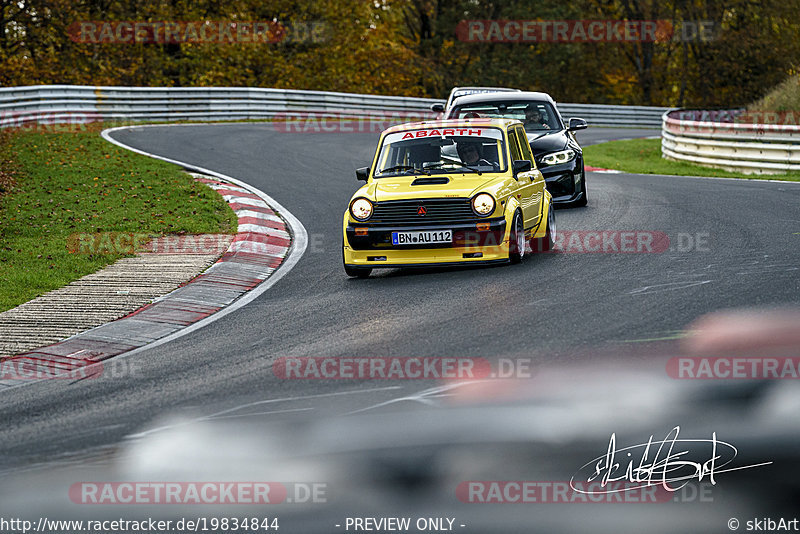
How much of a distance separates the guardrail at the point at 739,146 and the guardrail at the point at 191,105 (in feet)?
47.5

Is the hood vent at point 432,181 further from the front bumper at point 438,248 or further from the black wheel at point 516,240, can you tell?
the black wheel at point 516,240

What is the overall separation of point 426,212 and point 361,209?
0.66m

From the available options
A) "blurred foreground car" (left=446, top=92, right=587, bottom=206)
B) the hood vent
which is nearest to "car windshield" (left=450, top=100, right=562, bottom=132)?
"blurred foreground car" (left=446, top=92, right=587, bottom=206)

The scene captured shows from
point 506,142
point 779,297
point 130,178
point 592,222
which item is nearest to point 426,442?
point 779,297

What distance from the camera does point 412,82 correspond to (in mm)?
50844

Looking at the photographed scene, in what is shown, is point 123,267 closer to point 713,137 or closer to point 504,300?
point 504,300

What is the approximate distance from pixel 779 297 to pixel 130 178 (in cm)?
1166

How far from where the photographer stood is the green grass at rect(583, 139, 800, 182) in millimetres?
20464

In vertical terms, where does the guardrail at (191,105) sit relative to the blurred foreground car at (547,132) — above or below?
below
